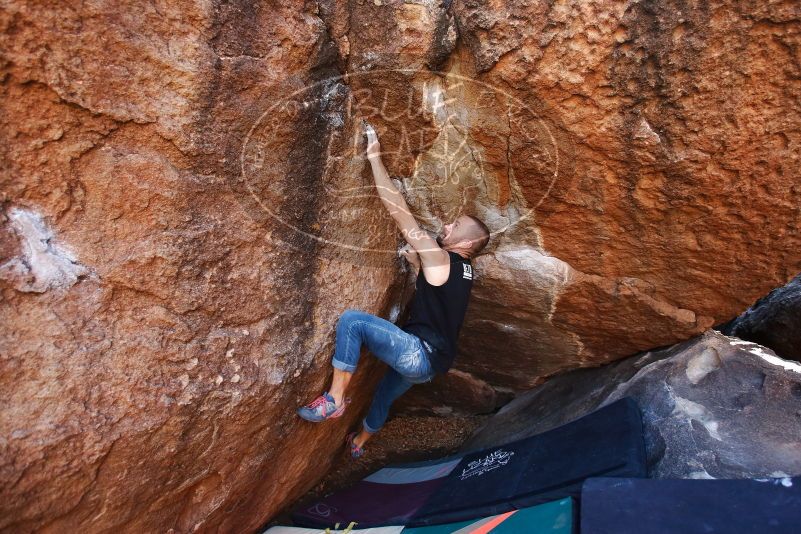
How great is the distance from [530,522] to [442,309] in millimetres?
911

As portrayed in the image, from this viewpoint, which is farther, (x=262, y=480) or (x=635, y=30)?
(x=262, y=480)

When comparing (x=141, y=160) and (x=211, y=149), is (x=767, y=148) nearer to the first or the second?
(x=211, y=149)

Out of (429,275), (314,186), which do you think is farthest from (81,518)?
(429,275)

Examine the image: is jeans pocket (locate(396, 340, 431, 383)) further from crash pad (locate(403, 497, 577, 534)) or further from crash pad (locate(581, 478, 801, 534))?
crash pad (locate(581, 478, 801, 534))

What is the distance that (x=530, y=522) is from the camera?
2.19m

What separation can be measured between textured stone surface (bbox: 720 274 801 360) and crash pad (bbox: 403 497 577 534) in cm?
209

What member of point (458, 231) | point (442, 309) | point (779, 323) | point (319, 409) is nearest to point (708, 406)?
point (442, 309)

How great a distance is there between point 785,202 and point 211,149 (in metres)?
2.09

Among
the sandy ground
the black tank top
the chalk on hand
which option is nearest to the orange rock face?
the chalk on hand

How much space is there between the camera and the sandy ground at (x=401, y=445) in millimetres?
3287

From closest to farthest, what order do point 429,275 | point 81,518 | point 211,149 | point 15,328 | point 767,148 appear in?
point 15,328
point 81,518
point 211,149
point 767,148
point 429,275

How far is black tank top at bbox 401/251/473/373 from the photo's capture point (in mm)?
2666

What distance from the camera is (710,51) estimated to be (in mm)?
2076

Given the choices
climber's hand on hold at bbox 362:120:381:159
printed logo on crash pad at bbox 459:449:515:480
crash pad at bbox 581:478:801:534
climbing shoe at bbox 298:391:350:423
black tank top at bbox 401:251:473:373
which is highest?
climber's hand on hold at bbox 362:120:381:159
